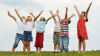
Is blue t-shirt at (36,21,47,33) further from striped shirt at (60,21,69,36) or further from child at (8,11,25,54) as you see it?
striped shirt at (60,21,69,36)

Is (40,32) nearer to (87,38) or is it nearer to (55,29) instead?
(55,29)

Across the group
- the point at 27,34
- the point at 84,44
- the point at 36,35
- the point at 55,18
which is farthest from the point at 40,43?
the point at 84,44

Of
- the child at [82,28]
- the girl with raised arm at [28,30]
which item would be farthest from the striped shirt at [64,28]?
the girl with raised arm at [28,30]

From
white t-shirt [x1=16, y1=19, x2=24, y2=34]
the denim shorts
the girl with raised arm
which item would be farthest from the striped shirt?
white t-shirt [x1=16, y1=19, x2=24, y2=34]

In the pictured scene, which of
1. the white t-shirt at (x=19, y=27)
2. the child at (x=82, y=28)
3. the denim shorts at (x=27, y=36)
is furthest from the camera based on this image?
the white t-shirt at (x=19, y=27)

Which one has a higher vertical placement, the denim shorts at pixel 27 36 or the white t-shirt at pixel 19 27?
the white t-shirt at pixel 19 27

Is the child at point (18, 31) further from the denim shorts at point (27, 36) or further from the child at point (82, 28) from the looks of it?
the child at point (82, 28)

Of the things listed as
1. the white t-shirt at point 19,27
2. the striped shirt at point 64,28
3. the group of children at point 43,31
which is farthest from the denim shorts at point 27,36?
the striped shirt at point 64,28

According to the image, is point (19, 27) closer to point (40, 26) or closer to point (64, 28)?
point (40, 26)

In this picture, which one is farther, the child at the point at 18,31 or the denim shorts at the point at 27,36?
the child at the point at 18,31

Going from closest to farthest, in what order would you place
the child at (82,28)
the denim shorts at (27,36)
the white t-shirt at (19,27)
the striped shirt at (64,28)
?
the striped shirt at (64,28) < the denim shorts at (27,36) < the child at (82,28) < the white t-shirt at (19,27)

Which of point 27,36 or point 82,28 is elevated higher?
point 82,28

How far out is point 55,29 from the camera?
11.0m

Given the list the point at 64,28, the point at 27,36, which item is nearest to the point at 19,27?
the point at 27,36
